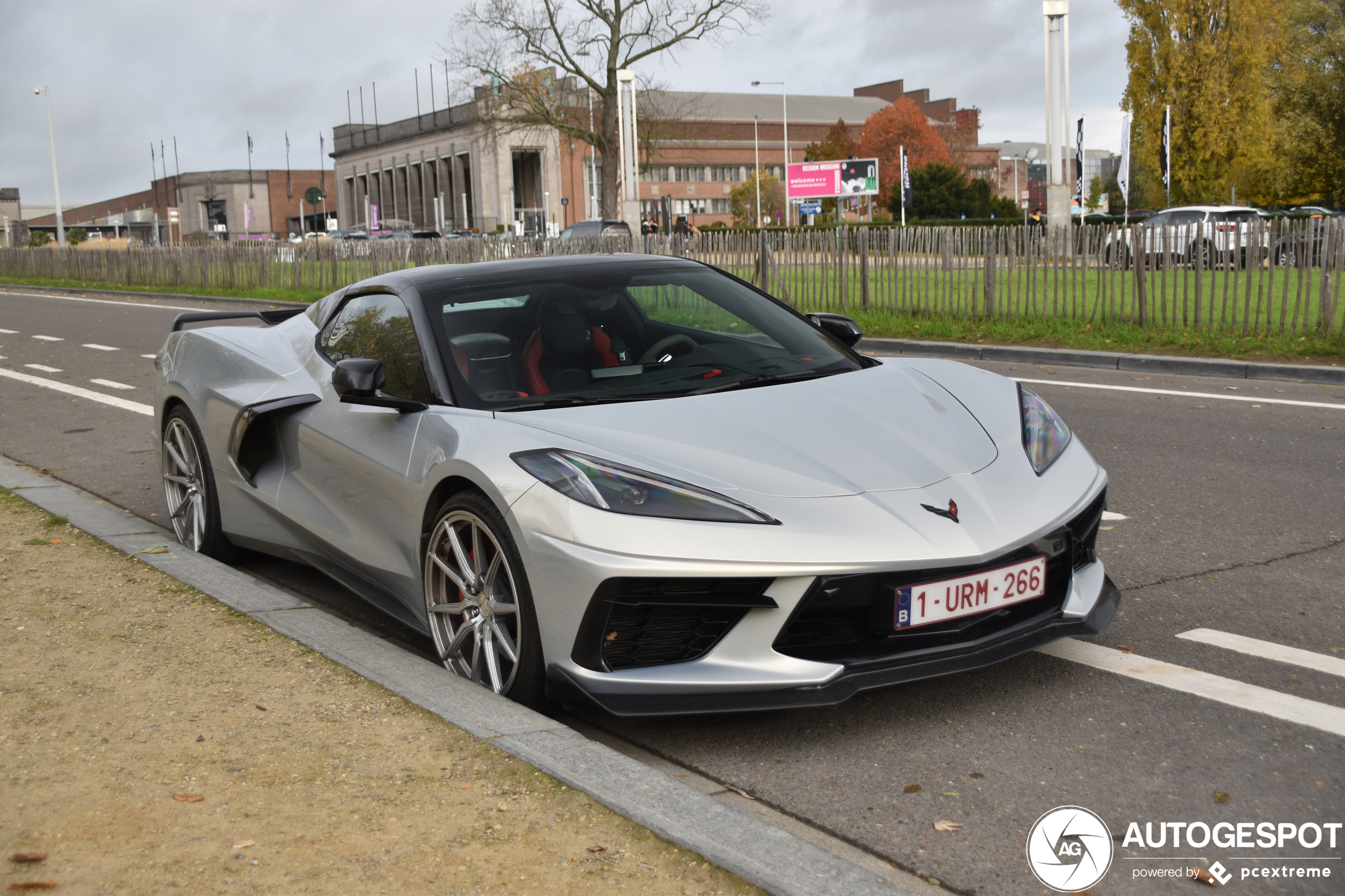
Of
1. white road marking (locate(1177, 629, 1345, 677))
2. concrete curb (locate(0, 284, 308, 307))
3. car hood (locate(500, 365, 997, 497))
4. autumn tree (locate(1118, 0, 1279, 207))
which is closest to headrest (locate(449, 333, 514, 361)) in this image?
car hood (locate(500, 365, 997, 497))

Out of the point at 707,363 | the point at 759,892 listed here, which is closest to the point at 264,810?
the point at 759,892

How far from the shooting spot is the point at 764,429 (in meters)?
3.55

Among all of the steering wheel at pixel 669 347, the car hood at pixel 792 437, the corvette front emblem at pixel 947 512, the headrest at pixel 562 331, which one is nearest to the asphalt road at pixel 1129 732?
the corvette front emblem at pixel 947 512

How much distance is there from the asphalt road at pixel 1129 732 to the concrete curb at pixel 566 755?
1.00 ft

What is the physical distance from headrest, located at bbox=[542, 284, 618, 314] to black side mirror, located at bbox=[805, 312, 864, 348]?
832 millimetres

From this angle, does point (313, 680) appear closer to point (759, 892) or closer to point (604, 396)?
point (604, 396)

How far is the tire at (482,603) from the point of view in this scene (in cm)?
337

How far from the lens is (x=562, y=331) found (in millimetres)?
4250

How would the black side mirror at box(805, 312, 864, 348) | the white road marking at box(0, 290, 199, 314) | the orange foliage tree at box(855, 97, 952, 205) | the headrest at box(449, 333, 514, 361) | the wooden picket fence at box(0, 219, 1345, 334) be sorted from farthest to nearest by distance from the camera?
1. the orange foliage tree at box(855, 97, 952, 205)
2. the white road marking at box(0, 290, 199, 314)
3. the wooden picket fence at box(0, 219, 1345, 334)
4. the black side mirror at box(805, 312, 864, 348)
5. the headrest at box(449, 333, 514, 361)

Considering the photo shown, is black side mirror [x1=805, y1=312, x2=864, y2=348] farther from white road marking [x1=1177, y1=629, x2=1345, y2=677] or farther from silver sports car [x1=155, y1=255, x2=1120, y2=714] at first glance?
white road marking [x1=1177, y1=629, x2=1345, y2=677]

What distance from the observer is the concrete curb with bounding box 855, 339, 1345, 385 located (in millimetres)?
10883

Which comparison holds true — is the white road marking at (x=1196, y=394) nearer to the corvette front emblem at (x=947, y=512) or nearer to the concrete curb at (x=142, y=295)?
the corvette front emblem at (x=947, y=512)

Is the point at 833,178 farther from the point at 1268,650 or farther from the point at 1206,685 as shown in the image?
the point at 1206,685
